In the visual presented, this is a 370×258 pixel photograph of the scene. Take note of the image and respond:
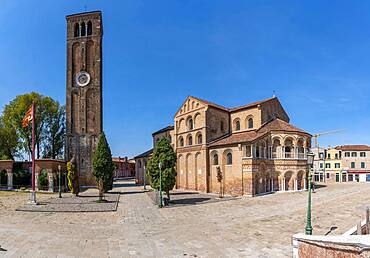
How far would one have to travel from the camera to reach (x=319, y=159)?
6469cm

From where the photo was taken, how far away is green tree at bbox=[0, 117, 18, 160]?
1785 inches

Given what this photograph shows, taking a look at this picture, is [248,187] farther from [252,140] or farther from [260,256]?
[260,256]

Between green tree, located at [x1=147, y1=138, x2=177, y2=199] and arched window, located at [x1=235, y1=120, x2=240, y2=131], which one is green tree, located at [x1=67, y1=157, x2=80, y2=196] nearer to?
green tree, located at [x1=147, y1=138, x2=177, y2=199]

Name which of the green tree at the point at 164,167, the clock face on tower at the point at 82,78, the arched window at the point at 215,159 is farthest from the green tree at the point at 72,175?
the clock face on tower at the point at 82,78

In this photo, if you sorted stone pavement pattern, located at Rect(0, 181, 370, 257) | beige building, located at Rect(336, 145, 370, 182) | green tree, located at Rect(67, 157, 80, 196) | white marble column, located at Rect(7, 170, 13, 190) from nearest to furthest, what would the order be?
stone pavement pattern, located at Rect(0, 181, 370, 257), green tree, located at Rect(67, 157, 80, 196), white marble column, located at Rect(7, 170, 13, 190), beige building, located at Rect(336, 145, 370, 182)

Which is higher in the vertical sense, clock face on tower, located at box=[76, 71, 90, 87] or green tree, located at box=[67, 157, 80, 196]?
clock face on tower, located at box=[76, 71, 90, 87]

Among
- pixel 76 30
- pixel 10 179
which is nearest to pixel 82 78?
pixel 76 30

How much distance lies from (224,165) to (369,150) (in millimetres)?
42975

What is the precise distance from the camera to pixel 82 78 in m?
44.6

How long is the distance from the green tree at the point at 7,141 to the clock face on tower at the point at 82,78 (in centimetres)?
1387

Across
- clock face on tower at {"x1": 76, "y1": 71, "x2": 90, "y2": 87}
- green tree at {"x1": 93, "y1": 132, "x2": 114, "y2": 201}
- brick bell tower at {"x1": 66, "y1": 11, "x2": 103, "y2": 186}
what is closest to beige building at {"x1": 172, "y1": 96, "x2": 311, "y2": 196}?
green tree at {"x1": 93, "y1": 132, "x2": 114, "y2": 201}

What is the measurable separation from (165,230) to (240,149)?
1879 centimetres

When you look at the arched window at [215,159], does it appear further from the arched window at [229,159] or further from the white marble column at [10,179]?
the white marble column at [10,179]

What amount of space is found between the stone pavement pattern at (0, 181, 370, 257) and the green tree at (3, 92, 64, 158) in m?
28.8
